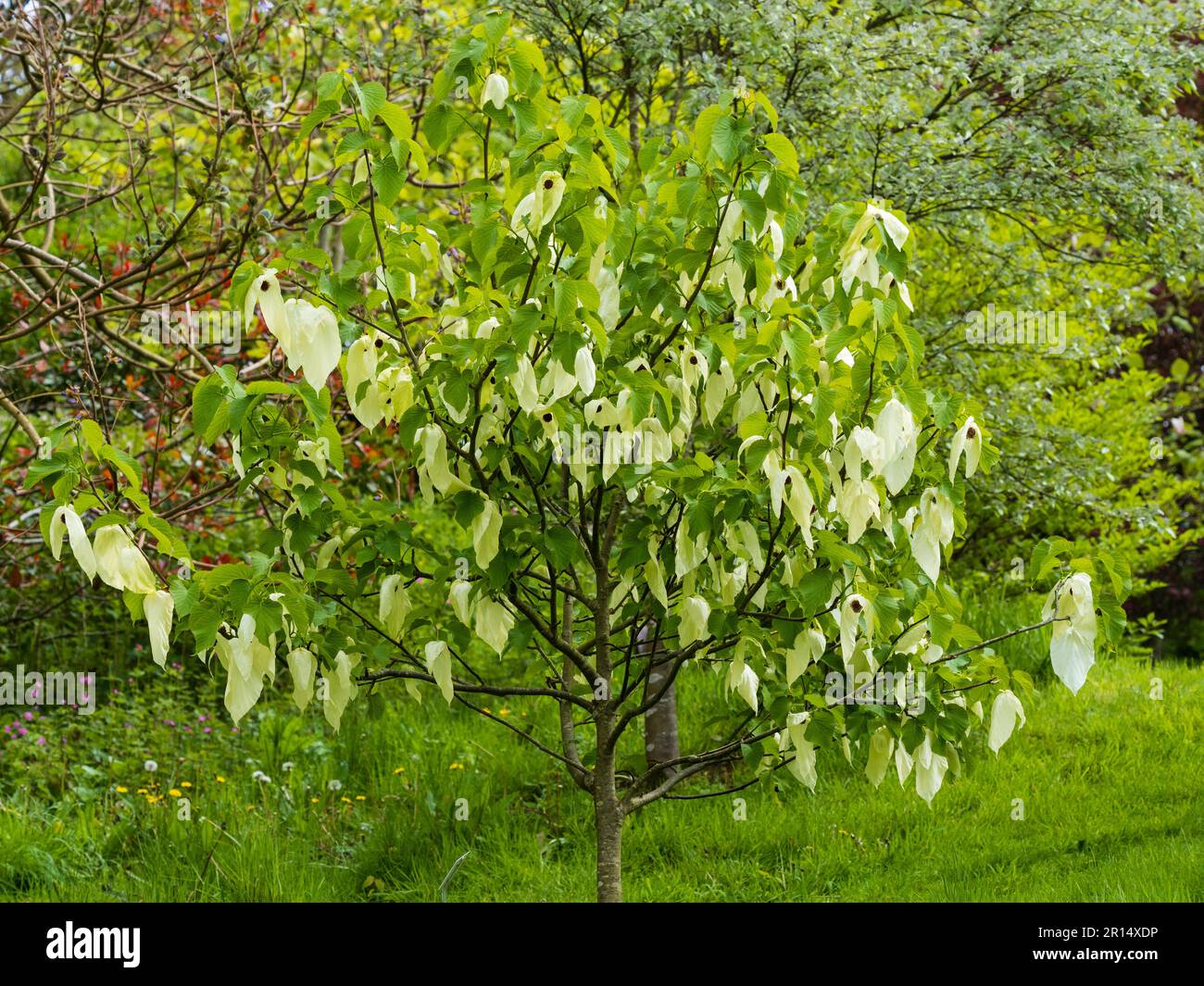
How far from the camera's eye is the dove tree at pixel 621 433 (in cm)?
268

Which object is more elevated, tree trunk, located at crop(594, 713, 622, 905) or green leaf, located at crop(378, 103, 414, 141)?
green leaf, located at crop(378, 103, 414, 141)

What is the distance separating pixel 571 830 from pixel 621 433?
2.94 m

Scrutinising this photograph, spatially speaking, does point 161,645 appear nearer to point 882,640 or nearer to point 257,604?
point 257,604

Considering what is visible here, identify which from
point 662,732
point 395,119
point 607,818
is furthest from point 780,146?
point 662,732

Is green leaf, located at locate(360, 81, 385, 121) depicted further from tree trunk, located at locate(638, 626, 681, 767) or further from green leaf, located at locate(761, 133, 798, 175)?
tree trunk, located at locate(638, 626, 681, 767)

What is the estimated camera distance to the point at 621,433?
288cm

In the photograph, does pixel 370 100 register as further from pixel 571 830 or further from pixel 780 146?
pixel 571 830

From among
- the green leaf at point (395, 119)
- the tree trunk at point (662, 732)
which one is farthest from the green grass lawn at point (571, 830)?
the green leaf at point (395, 119)

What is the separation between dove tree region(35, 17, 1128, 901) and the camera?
2.68 metres

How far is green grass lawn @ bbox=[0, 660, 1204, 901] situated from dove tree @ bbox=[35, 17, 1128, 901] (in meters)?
1.64

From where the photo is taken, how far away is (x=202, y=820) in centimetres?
508

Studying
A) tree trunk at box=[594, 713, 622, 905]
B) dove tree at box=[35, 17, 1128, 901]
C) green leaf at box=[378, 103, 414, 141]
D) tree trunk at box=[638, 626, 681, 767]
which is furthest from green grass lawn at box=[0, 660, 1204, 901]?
green leaf at box=[378, 103, 414, 141]
